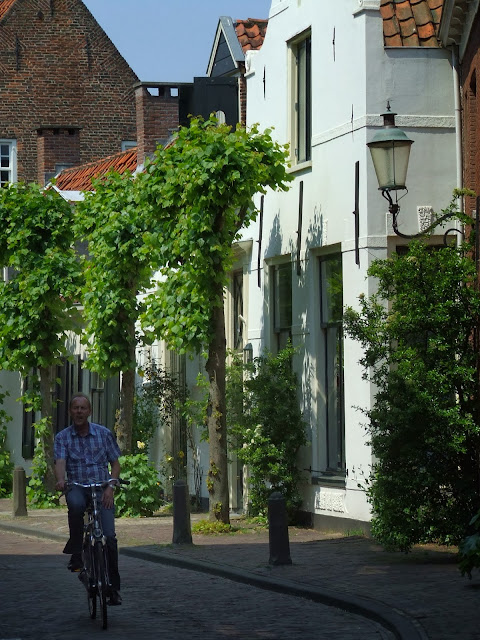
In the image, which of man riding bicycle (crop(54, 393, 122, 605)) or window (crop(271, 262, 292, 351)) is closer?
Answer: man riding bicycle (crop(54, 393, 122, 605))

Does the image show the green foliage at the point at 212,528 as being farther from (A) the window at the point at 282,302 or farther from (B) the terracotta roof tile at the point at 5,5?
(B) the terracotta roof tile at the point at 5,5

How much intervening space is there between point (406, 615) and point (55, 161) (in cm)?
2441

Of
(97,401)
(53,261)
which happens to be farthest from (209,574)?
(97,401)

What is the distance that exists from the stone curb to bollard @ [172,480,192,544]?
1.66 ft

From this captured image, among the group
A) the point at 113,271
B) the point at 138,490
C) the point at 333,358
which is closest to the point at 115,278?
the point at 113,271

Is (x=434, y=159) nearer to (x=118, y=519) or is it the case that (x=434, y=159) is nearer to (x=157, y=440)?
(x=118, y=519)

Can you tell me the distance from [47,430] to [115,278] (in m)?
3.82

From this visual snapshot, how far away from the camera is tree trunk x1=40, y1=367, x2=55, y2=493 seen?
2220 centimetres

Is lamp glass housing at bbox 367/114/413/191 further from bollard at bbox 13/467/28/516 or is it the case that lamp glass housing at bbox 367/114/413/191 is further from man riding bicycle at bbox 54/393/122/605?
bollard at bbox 13/467/28/516

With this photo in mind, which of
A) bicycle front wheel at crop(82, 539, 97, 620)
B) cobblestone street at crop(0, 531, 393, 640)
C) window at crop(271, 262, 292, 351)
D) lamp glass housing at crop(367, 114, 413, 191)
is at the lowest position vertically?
cobblestone street at crop(0, 531, 393, 640)

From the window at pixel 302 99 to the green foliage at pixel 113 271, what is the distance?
2437 mm

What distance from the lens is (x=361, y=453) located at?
15898mm

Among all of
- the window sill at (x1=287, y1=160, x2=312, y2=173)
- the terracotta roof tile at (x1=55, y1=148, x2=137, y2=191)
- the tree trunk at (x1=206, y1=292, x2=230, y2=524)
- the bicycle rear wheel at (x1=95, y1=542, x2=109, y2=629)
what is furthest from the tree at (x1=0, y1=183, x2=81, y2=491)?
the bicycle rear wheel at (x1=95, y1=542, x2=109, y2=629)

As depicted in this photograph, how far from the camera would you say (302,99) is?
59.7 ft
